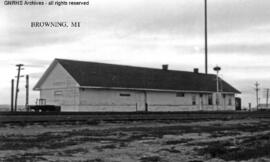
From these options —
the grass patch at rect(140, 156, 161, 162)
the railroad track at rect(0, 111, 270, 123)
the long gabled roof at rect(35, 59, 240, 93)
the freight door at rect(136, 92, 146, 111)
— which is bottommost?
the grass patch at rect(140, 156, 161, 162)

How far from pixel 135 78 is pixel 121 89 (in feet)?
13.6

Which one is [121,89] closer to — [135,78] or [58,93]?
[135,78]

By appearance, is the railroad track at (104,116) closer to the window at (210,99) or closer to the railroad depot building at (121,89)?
the railroad depot building at (121,89)

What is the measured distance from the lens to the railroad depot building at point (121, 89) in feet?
148

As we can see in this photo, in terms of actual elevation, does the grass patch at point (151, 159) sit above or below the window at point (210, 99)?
below

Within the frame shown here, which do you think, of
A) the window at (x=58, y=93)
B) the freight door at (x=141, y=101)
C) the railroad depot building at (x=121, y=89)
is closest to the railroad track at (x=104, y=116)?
the railroad depot building at (x=121, y=89)

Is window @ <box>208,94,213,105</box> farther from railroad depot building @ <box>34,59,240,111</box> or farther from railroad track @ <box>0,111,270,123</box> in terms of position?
railroad track @ <box>0,111,270,123</box>

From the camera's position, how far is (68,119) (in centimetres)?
3022

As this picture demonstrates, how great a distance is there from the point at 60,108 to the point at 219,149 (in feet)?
109

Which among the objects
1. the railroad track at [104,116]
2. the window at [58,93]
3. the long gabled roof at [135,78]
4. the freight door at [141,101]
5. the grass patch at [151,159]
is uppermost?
the long gabled roof at [135,78]

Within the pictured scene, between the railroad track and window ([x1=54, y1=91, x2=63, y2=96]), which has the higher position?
window ([x1=54, y1=91, x2=63, y2=96])

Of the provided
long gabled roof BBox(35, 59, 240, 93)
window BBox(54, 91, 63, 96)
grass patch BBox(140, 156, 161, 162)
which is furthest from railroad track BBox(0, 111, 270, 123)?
grass patch BBox(140, 156, 161, 162)

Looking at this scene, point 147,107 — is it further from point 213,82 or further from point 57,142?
point 57,142

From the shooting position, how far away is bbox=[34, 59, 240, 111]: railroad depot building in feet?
148
